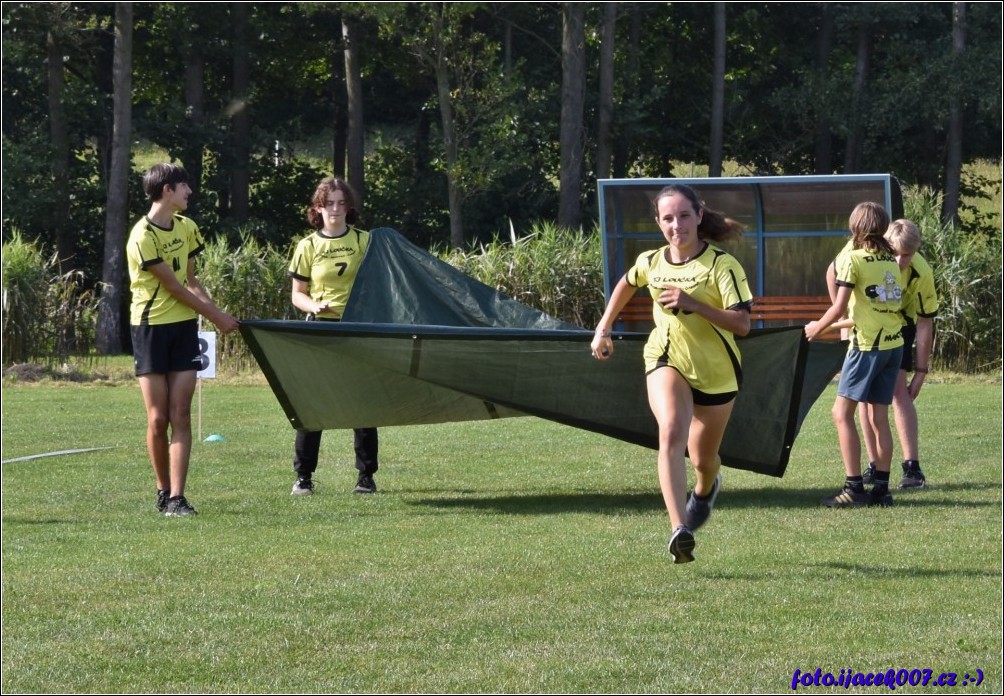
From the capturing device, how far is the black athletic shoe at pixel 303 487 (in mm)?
9719

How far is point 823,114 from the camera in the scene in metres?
30.1

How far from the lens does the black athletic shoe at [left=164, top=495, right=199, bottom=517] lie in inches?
346

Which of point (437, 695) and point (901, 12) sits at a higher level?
point (901, 12)

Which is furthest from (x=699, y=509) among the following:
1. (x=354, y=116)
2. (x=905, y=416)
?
(x=354, y=116)

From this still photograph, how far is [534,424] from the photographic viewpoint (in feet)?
46.6

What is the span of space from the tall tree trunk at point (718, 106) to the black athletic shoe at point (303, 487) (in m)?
19.7

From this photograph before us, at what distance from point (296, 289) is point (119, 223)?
2035 cm

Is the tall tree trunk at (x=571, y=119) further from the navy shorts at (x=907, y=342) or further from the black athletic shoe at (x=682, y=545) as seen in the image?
the black athletic shoe at (x=682, y=545)

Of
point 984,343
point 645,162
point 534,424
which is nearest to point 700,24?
point 645,162

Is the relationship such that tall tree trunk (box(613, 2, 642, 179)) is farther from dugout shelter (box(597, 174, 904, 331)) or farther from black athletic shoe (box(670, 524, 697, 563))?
black athletic shoe (box(670, 524, 697, 563))

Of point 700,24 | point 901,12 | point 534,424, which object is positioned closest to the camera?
point 534,424

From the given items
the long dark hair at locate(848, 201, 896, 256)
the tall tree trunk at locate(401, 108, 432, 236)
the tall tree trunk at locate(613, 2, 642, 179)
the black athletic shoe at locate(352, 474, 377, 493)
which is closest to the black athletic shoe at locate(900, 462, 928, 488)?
the long dark hair at locate(848, 201, 896, 256)

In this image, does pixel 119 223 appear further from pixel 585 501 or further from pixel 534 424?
pixel 585 501

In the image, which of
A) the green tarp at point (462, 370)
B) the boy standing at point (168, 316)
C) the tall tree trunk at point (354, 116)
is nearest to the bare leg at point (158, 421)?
the boy standing at point (168, 316)
